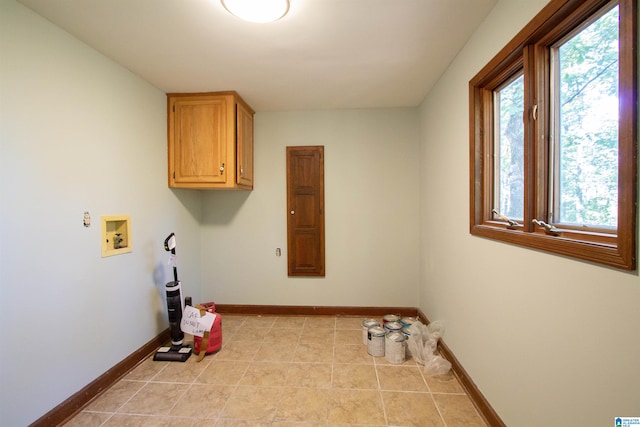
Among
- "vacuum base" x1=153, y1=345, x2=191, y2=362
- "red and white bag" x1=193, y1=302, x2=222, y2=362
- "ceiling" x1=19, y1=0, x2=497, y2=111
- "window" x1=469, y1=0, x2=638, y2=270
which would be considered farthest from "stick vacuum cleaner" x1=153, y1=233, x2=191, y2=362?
"window" x1=469, y1=0, x2=638, y2=270

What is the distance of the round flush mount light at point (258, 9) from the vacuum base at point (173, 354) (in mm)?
2550

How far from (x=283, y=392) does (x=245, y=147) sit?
2.31 metres

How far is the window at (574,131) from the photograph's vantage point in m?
0.82

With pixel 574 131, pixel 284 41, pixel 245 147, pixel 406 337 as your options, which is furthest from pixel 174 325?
pixel 574 131

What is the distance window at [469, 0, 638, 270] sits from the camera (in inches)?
32.2

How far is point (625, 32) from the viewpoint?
2.65 ft

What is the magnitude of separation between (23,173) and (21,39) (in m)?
0.73

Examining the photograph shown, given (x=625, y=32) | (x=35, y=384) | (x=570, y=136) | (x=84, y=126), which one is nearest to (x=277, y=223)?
(x=84, y=126)

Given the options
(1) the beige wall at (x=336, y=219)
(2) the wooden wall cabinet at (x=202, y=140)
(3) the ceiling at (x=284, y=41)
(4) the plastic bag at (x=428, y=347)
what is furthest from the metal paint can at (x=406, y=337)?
(3) the ceiling at (x=284, y=41)

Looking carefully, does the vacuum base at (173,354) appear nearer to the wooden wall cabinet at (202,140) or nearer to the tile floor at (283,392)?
the tile floor at (283,392)

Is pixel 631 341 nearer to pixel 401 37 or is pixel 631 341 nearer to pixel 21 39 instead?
pixel 401 37

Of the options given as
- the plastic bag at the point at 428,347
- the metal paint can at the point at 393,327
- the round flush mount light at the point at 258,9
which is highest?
the round flush mount light at the point at 258,9

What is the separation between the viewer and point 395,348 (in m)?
2.16

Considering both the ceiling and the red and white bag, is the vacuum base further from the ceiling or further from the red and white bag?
the ceiling
